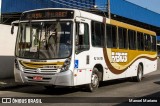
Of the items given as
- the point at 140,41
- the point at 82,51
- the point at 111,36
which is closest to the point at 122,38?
the point at 111,36

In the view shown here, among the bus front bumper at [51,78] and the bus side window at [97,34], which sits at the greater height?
the bus side window at [97,34]

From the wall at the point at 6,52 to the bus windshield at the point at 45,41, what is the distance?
259 inches

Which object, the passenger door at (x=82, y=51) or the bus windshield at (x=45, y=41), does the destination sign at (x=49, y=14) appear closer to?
the bus windshield at (x=45, y=41)

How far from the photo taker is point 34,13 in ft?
46.8

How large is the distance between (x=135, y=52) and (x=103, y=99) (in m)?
7.83

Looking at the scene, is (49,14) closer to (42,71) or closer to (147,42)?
(42,71)

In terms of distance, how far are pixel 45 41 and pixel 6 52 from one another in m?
7.82

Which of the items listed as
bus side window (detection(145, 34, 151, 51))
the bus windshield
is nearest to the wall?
the bus windshield

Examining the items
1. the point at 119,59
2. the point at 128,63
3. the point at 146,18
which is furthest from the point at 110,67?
the point at 146,18

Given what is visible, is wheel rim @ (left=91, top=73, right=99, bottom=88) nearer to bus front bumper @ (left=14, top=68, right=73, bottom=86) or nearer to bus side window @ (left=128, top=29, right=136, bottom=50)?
bus front bumper @ (left=14, top=68, right=73, bottom=86)

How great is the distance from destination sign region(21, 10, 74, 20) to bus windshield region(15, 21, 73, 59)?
21 centimetres

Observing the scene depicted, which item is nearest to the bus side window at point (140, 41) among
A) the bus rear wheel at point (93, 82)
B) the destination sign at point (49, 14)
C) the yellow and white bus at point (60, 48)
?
the yellow and white bus at point (60, 48)

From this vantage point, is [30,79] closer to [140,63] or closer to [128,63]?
[128,63]

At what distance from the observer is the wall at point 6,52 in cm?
2056
